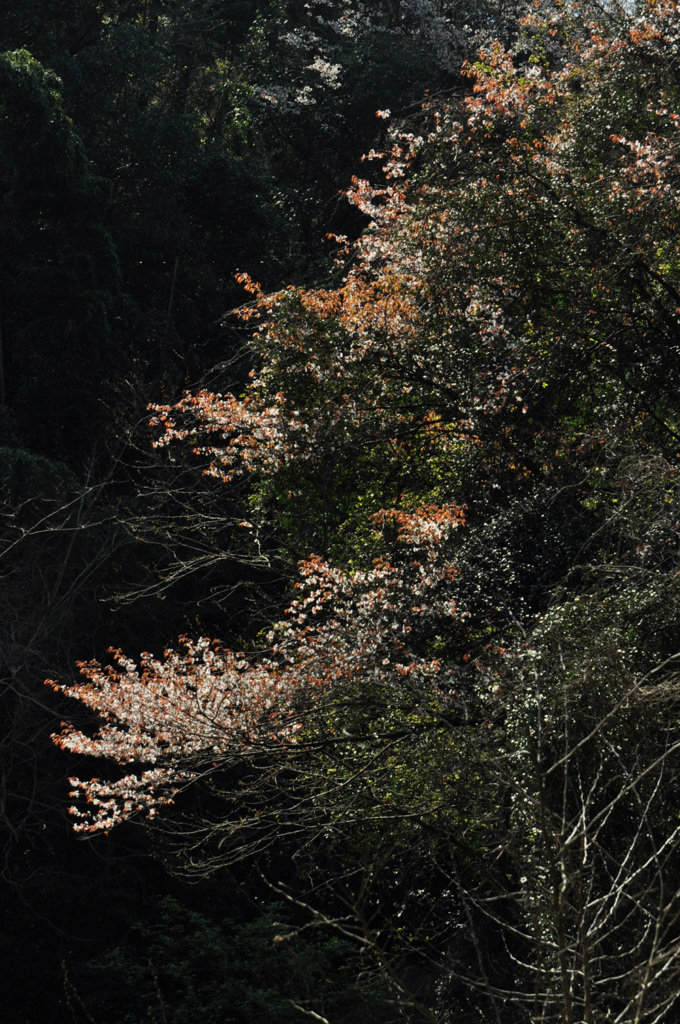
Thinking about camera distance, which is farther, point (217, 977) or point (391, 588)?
point (217, 977)

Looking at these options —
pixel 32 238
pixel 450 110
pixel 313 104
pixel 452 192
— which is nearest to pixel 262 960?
pixel 452 192

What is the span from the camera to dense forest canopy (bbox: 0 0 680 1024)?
5.24 metres

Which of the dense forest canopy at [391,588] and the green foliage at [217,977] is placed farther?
the green foliage at [217,977]

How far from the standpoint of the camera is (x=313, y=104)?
57.0ft

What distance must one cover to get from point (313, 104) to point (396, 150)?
8680mm

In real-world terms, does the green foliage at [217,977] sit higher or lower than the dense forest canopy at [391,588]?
lower

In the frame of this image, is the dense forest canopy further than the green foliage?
No

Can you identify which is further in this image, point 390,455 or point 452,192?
point 390,455

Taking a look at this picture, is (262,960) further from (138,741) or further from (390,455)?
(390,455)

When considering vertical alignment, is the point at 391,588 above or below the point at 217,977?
above

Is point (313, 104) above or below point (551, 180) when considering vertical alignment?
above

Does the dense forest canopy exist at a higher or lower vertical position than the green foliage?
higher

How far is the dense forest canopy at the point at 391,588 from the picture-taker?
5.24 metres

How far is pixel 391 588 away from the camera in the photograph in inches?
289
